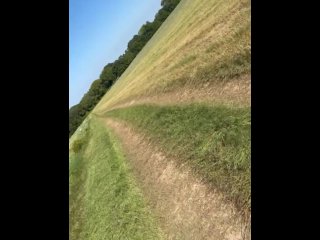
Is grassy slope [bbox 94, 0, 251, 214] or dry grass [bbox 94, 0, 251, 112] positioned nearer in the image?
grassy slope [bbox 94, 0, 251, 214]

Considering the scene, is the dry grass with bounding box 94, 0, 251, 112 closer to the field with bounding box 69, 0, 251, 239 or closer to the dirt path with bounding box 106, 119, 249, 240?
the field with bounding box 69, 0, 251, 239

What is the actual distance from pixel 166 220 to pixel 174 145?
343 centimetres

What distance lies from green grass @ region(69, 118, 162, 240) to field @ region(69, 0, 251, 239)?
0.05 m

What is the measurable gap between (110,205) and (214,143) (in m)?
6.31

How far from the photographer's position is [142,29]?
7238 centimetres

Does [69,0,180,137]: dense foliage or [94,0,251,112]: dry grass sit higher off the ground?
[94,0,251,112]: dry grass

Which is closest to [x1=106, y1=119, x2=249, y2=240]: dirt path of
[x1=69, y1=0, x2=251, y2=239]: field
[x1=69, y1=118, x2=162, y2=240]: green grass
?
[x1=69, y1=0, x2=251, y2=239]: field

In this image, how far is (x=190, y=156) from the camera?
1164cm

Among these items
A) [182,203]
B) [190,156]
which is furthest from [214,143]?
[182,203]

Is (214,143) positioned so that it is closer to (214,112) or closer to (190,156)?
(190,156)

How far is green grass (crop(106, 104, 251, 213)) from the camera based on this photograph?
8.72 meters

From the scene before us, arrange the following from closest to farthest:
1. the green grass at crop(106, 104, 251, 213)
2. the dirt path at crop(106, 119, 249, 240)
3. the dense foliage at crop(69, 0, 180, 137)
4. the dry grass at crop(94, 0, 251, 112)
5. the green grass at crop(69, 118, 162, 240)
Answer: the dirt path at crop(106, 119, 249, 240)
the green grass at crop(106, 104, 251, 213)
the green grass at crop(69, 118, 162, 240)
the dry grass at crop(94, 0, 251, 112)
the dense foliage at crop(69, 0, 180, 137)

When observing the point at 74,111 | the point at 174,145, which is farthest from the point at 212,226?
the point at 74,111
